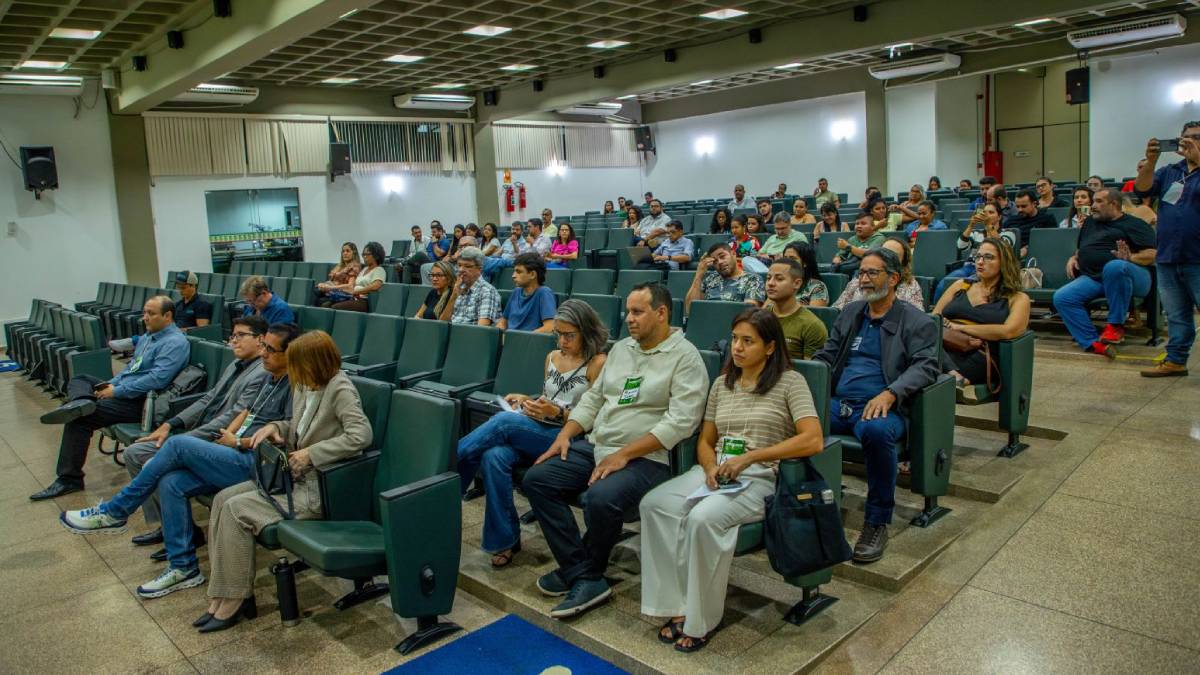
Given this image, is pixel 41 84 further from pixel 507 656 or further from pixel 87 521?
pixel 507 656

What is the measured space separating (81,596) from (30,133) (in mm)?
10321

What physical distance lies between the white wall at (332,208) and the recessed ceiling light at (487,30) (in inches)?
212

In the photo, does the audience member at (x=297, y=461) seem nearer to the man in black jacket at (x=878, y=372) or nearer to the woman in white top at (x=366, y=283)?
the man in black jacket at (x=878, y=372)

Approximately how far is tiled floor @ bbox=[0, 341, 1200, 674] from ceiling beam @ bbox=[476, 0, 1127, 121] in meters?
6.53

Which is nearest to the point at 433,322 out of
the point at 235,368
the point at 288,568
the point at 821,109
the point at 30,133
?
the point at 235,368

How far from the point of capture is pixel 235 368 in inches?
162

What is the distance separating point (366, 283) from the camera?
8.25 metres

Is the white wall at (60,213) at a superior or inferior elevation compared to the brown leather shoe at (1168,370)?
superior

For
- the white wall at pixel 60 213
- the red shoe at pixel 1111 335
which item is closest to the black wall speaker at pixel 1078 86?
the red shoe at pixel 1111 335

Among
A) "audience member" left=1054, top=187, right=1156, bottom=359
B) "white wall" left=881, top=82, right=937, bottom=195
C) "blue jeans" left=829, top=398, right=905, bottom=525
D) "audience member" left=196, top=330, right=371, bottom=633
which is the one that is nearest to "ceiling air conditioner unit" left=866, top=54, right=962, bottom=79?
"white wall" left=881, top=82, right=937, bottom=195

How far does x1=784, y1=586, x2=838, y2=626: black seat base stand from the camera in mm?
2688

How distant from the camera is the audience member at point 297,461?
9.86 ft

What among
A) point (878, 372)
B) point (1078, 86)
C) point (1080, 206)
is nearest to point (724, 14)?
point (1080, 206)

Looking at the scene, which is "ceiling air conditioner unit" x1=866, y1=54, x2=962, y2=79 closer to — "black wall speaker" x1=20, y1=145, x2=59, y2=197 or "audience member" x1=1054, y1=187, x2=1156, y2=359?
"audience member" x1=1054, y1=187, x2=1156, y2=359
